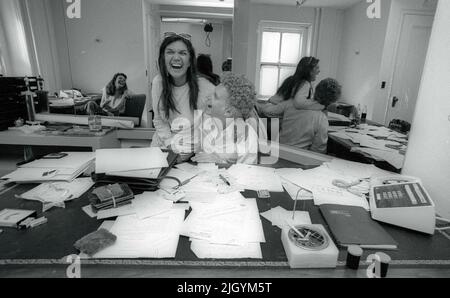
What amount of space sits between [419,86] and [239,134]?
964mm

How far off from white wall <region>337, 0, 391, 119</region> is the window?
269 millimetres

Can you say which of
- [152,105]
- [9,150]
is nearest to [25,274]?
[152,105]

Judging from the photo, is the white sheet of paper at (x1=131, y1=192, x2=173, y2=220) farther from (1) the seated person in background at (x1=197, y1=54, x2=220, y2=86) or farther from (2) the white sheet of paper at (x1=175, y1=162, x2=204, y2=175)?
(1) the seated person in background at (x1=197, y1=54, x2=220, y2=86)

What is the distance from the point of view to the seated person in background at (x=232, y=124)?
62.5 inches

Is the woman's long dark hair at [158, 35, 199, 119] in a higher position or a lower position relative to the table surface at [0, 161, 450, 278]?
higher

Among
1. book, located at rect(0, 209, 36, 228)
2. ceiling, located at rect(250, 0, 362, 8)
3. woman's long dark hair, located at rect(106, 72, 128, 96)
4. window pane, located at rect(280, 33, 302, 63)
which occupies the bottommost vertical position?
book, located at rect(0, 209, 36, 228)

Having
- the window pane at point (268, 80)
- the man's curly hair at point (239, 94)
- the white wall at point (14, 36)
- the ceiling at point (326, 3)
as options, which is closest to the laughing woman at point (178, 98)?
the man's curly hair at point (239, 94)

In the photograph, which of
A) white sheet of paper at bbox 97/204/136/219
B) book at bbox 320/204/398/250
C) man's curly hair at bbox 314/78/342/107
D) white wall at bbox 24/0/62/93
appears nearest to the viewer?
book at bbox 320/204/398/250

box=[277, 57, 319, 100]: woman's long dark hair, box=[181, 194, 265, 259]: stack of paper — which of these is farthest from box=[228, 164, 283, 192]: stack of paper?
box=[277, 57, 319, 100]: woman's long dark hair

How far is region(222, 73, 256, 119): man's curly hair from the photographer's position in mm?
1572

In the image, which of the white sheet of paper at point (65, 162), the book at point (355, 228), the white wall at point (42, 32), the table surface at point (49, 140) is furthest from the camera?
the table surface at point (49, 140)

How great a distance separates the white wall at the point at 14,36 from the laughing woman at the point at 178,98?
108cm

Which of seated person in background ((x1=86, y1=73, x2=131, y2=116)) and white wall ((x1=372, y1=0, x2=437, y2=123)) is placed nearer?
white wall ((x1=372, y1=0, x2=437, y2=123))

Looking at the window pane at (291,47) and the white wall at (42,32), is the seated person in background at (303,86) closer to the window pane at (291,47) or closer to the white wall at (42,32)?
the window pane at (291,47)
